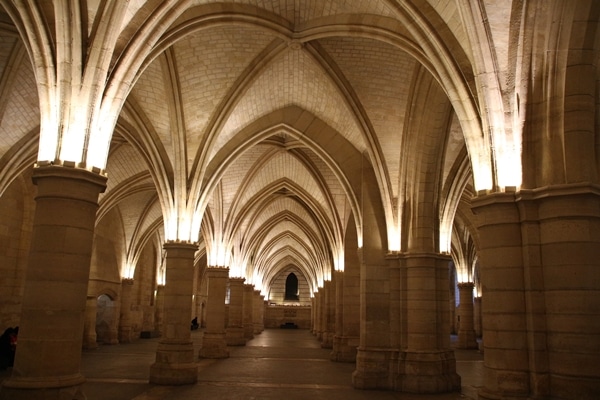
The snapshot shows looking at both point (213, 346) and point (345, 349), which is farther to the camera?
point (213, 346)

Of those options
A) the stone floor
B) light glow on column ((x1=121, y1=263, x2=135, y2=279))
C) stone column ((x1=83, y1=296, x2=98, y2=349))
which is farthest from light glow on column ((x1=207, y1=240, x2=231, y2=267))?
light glow on column ((x1=121, y1=263, x2=135, y2=279))

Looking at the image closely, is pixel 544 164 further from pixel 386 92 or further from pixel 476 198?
pixel 386 92

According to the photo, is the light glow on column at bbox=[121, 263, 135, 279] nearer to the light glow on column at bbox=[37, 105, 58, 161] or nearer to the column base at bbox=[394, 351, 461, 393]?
the column base at bbox=[394, 351, 461, 393]

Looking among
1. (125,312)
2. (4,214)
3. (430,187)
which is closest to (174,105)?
(430,187)

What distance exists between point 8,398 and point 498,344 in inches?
250

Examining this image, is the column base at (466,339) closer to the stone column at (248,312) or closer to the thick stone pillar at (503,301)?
the stone column at (248,312)

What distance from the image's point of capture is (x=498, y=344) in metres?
7.17

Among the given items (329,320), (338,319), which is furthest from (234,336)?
(338,319)

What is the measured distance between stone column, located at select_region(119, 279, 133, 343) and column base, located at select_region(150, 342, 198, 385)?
1378 cm

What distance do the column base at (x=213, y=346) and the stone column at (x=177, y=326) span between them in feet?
19.0

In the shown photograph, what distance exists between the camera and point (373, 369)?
13.6 metres

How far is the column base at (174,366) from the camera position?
43.5ft

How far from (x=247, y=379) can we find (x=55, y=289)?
26.1 feet

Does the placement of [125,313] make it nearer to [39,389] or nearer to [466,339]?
[466,339]
